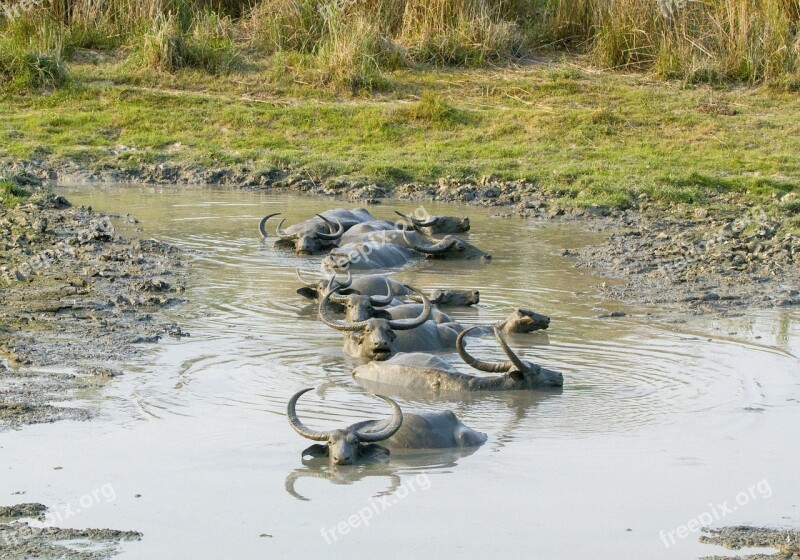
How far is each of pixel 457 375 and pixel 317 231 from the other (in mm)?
4897

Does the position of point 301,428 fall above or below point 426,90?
below

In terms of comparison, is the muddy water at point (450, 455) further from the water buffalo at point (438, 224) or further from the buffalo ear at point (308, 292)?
the water buffalo at point (438, 224)

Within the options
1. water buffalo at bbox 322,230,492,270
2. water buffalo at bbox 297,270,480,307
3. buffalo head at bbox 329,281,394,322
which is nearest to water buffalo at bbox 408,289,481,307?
water buffalo at bbox 297,270,480,307

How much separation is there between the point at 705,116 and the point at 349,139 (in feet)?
15.1

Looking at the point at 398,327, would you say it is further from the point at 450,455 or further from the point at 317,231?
the point at 317,231

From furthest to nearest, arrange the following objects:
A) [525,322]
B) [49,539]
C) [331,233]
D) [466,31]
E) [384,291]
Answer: [466,31]
[331,233]
[384,291]
[525,322]
[49,539]

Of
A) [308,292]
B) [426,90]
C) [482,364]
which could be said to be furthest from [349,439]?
[426,90]

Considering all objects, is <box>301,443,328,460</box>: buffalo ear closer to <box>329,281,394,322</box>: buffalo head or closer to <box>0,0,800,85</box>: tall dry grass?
<box>329,281,394,322</box>: buffalo head

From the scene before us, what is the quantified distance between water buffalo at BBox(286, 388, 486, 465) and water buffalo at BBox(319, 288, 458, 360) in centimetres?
157

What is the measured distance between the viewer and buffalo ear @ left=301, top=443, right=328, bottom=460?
5570 mm

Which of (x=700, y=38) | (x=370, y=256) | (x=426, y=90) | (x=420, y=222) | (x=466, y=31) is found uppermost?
(x=700, y=38)

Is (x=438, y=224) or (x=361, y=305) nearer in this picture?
A: (x=361, y=305)

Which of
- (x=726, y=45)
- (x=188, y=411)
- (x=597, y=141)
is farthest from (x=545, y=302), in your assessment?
(x=726, y=45)

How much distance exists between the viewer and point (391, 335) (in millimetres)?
7621
